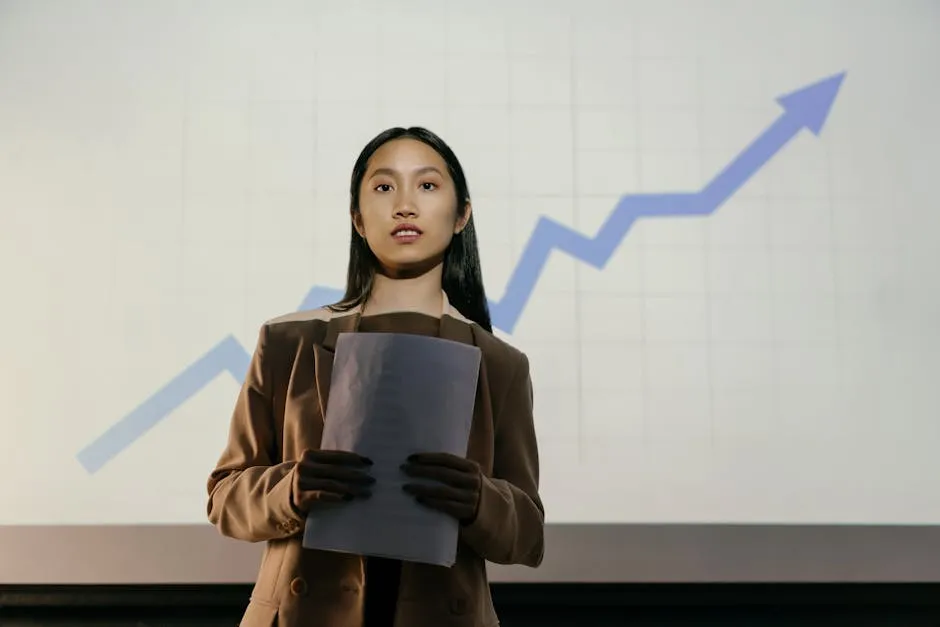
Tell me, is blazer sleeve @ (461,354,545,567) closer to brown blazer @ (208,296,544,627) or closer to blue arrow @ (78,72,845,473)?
brown blazer @ (208,296,544,627)

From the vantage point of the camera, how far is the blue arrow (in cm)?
176

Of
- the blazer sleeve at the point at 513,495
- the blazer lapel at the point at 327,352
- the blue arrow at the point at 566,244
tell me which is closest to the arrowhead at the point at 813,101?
the blue arrow at the point at 566,244

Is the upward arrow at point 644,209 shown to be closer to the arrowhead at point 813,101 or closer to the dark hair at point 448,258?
the arrowhead at point 813,101

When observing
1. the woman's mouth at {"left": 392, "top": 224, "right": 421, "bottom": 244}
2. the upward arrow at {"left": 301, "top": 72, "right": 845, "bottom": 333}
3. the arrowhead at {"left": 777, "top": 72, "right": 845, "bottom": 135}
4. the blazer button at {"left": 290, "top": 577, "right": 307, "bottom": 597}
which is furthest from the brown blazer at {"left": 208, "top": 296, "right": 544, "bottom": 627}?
the arrowhead at {"left": 777, "top": 72, "right": 845, "bottom": 135}

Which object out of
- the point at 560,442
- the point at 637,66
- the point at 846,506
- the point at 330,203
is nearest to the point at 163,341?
the point at 330,203

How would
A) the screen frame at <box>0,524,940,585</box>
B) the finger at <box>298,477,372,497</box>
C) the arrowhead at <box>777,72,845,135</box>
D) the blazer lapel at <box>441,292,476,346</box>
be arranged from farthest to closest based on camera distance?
the arrowhead at <box>777,72,845,135</box> → the screen frame at <box>0,524,940,585</box> → the blazer lapel at <box>441,292,476,346</box> → the finger at <box>298,477,372,497</box>

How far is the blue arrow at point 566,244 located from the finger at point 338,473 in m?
0.96

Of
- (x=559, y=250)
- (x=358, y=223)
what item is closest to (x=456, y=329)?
(x=358, y=223)

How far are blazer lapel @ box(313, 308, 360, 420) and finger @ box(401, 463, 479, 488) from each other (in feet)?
0.49

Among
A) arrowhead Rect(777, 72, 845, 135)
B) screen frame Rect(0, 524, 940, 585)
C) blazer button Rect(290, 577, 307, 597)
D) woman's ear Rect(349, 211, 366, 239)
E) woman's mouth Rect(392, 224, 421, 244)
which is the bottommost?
screen frame Rect(0, 524, 940, 585)

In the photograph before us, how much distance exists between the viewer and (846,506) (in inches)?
69.8

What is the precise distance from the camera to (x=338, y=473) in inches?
33.1

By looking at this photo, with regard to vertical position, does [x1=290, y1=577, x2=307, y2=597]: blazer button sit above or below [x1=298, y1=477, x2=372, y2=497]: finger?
below

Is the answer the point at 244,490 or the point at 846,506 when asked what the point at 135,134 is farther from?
the point at 846,506
